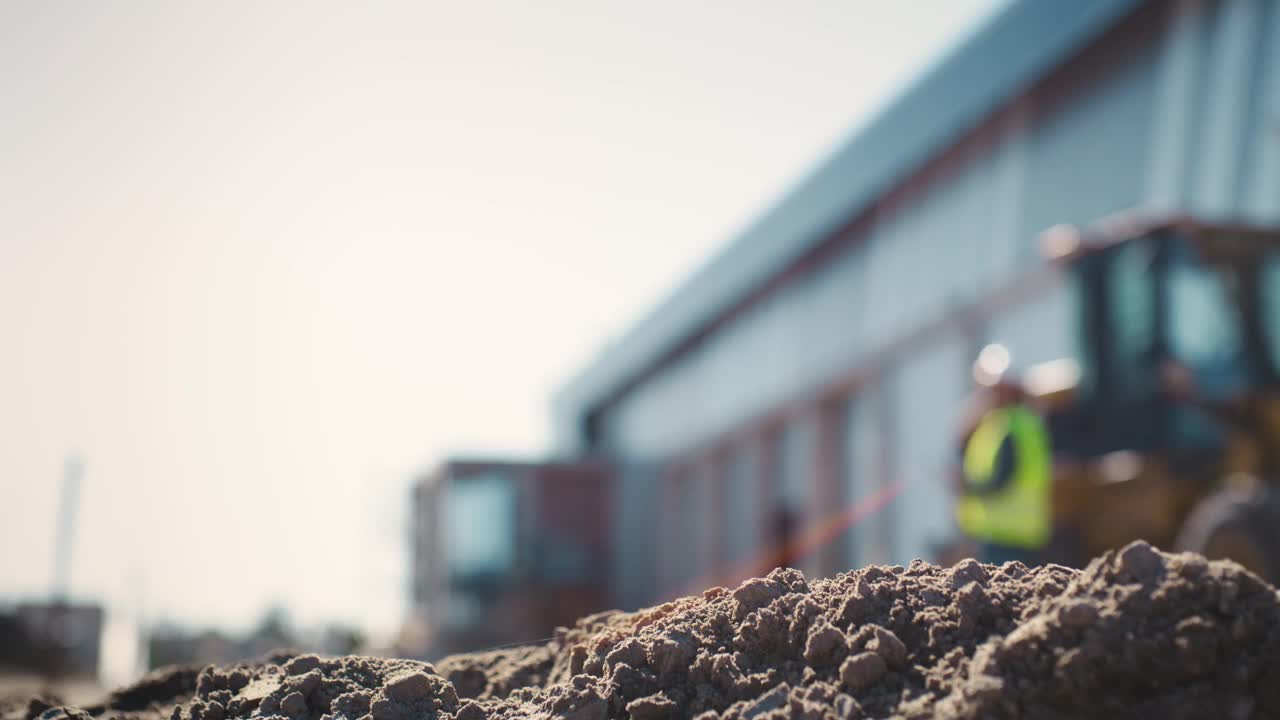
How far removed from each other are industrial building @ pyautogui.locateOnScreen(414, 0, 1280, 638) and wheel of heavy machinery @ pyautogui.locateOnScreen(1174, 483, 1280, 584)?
1979mm

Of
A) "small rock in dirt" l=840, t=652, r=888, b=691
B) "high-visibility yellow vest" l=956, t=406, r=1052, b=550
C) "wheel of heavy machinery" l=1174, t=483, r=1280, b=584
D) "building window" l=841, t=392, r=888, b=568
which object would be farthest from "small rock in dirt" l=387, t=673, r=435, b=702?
"building window" l=841, t=392, r=888, b=568

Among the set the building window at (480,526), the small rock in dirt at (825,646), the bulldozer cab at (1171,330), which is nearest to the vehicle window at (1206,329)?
the bulldozer cab at (1171,330)

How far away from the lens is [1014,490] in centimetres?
720

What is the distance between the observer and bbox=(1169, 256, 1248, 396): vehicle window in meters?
7.09

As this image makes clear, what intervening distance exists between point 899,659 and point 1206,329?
6.16m

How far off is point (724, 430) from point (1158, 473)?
532 inches

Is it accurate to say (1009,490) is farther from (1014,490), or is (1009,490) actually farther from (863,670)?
(863,670)

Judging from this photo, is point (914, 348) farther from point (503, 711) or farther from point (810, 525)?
point (503, 711)

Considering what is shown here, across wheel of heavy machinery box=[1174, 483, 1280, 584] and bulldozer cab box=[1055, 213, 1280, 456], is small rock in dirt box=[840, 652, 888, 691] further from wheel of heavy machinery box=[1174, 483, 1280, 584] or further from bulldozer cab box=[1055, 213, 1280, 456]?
bulldozer cab box=[1055, 213, 1280, 456]

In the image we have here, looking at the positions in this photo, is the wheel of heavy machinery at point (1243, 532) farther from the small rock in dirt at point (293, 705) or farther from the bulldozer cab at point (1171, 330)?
the small rock in dirt at point (293, 705)

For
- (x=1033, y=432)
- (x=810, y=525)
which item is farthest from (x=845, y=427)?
(x=1033, y=432)

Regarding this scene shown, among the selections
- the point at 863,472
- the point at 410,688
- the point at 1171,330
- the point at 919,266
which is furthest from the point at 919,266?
the point at 410,688

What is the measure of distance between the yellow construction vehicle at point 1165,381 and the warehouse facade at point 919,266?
49 cm

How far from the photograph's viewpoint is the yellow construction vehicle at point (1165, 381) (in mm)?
6957
